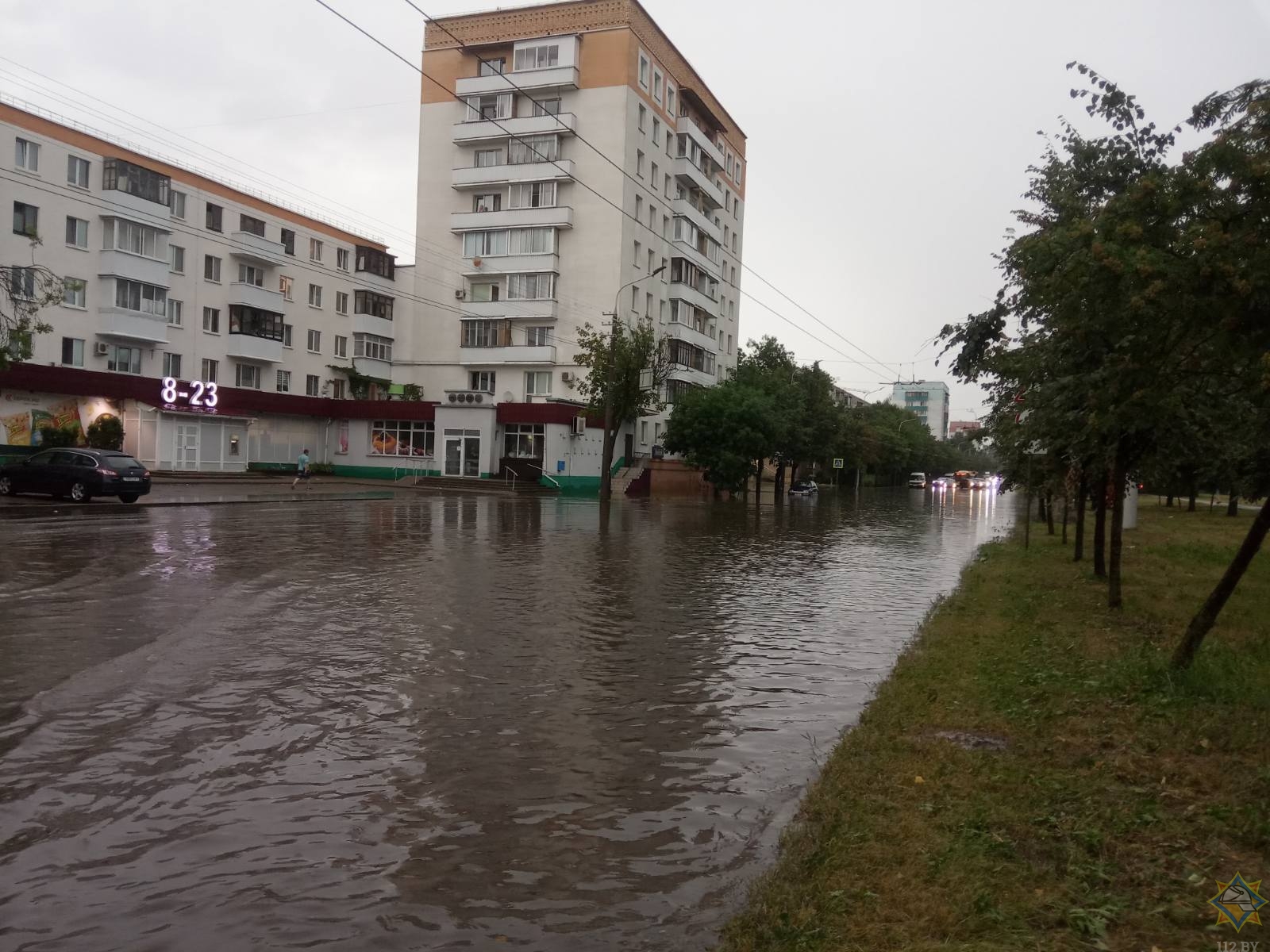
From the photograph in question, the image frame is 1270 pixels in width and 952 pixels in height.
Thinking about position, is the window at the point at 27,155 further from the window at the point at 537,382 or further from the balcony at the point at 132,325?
the window at the point at 537,382

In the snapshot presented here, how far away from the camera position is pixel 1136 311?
7598 millimetres

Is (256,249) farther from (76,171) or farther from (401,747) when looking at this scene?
(401,747)

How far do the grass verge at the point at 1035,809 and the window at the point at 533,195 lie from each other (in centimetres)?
5310

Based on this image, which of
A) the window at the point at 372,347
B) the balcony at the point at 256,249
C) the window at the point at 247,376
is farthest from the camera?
the window at the point at 372,347

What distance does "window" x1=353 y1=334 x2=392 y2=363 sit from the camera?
6494 cm

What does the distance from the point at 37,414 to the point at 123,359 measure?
20.3 ft

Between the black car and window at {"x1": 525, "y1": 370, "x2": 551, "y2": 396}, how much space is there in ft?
103

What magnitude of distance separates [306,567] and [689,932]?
13.5 m

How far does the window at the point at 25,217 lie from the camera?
44594 millimetres

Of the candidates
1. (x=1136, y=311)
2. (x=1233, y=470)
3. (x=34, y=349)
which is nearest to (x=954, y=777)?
(x=1136, y=311)

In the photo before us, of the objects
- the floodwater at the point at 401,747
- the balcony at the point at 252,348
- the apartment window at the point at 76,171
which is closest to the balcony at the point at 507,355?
the balcony at the point at 252,348

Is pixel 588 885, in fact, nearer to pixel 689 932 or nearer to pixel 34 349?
pixel 689 932

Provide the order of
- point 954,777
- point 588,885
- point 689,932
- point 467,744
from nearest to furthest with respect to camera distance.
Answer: point 689,932, point 588,885, point 954,777, point 467,744

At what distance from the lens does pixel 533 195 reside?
60.7 metres
